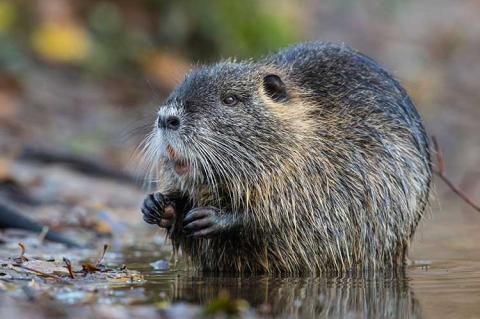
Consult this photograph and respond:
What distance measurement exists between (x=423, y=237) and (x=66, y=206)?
267 cm

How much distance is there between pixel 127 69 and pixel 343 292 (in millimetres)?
8462

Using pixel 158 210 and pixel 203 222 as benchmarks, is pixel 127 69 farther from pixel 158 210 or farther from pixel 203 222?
pixel 203 222

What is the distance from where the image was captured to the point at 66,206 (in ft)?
27.6

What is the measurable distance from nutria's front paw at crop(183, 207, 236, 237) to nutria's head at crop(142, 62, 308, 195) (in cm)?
16

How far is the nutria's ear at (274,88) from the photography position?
5801 mm

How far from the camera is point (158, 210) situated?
5.57m

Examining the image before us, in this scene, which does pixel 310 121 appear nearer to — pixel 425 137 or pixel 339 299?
pixel 425 137

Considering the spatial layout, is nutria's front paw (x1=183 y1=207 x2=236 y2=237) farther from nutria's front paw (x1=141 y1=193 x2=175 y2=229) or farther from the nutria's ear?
the nutria's ear

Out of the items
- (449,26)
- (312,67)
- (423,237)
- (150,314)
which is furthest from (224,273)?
(449,26)

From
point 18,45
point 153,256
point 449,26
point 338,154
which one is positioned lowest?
point 153,256

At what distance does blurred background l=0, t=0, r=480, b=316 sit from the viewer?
1115 centimetres

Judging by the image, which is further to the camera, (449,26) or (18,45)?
(449,26)

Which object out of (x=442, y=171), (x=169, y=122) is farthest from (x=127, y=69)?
(x=169, y=122)

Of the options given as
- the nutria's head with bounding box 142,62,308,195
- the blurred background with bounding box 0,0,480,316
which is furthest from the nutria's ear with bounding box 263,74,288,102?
the blurred background with bounding box 0,0,480,316
